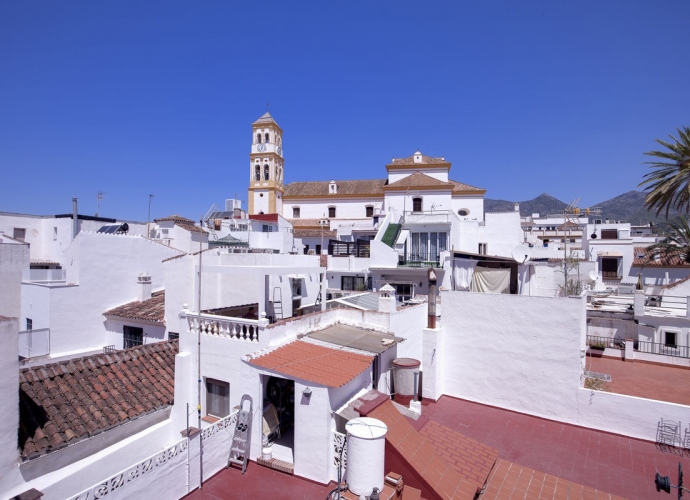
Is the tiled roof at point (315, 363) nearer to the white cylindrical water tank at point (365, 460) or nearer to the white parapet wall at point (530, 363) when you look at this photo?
the white cylindrical water tank at point (365, 460)

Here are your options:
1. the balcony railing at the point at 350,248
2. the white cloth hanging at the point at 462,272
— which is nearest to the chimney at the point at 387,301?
the white cloth hanging at the point at 462,272

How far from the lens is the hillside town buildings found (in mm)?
6863

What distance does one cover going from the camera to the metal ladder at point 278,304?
41.4ft

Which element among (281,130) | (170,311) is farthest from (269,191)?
(170,311)

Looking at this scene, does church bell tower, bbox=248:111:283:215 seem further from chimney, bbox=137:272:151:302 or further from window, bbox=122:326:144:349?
window, bbox=122:326:144:349

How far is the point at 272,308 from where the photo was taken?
1248cm

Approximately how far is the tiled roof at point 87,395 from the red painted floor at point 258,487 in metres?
2.49

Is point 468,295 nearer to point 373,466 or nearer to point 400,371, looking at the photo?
point 400,371

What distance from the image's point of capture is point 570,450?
31.6 feet

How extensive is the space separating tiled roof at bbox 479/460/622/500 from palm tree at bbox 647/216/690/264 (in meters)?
27.1

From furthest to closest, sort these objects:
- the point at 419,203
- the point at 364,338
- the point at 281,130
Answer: the point at 281,130 < the point at 419,203 < the point at 364,338

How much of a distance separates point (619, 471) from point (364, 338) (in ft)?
21.9

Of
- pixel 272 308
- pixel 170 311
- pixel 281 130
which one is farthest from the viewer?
pixel 281 130

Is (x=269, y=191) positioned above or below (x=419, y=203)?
above
